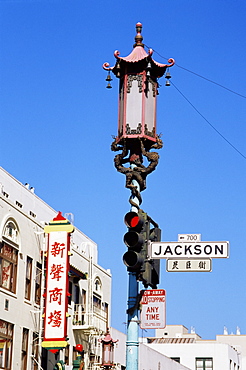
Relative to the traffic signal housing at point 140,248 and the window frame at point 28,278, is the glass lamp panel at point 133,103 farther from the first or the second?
the window frame at point 28,278

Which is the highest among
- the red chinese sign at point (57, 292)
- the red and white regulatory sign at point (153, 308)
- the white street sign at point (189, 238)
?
the red chinese sign at point (57, 292)

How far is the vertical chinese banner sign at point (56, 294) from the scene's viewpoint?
1185 inches

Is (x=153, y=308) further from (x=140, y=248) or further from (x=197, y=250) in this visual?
(x=140, y=248)

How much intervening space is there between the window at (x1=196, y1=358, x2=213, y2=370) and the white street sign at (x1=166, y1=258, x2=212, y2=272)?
6500 centimetres

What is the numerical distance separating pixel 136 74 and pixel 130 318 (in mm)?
5550

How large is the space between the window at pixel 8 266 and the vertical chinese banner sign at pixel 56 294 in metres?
1.40

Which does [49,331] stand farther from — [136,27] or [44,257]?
[136,27]

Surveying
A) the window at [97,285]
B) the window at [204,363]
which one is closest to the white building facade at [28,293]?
the window at [97,285]

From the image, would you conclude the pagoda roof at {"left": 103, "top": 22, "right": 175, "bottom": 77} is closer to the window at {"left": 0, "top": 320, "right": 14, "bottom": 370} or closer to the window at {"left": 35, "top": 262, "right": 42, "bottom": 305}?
the window at {"left": 0, "top": 320, "right": 14, "bottom": 370}

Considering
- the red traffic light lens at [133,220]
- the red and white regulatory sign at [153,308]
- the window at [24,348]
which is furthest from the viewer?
the window at [24,348]

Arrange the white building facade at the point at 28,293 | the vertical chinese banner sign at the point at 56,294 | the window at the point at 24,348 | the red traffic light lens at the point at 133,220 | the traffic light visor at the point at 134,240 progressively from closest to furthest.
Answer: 1. the traffic light visor at the point at 134,240
2. the red traffic light lens at the point at 133,220
3. the white building facade at the point at 28,293
4. the vertical chinese banner sign at the point at 56,294
5. the window at the point at 24,348

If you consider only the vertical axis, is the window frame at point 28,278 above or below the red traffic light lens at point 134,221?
above

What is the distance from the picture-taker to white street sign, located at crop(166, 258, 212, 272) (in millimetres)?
14156

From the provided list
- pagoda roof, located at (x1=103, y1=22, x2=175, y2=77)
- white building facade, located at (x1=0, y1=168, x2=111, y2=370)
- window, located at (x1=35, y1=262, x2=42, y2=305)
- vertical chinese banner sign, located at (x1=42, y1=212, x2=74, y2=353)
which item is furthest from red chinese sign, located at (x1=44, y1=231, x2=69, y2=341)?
pagoda roof, located at (x1=103, y1=22, x2=175, y2=77)
